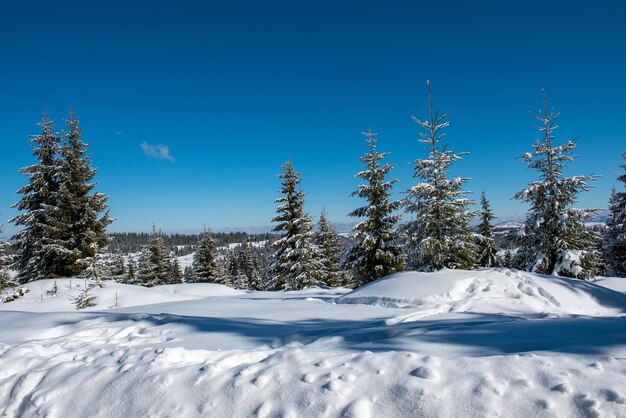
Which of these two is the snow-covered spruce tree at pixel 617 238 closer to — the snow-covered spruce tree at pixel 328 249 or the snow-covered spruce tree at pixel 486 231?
the snow-covered spruce tree at pixel 486 231

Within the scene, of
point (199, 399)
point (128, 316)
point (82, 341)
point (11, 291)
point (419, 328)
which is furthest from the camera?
point (11, 291)

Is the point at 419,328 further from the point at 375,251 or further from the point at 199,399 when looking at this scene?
the point at 375,251

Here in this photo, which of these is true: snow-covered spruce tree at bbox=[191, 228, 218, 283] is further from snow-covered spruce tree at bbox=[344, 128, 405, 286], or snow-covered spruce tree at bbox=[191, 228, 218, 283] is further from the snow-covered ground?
the snow-covered ground

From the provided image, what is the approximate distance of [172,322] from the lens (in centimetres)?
580

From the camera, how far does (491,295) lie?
729cm

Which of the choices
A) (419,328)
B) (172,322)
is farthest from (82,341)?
(419,328)

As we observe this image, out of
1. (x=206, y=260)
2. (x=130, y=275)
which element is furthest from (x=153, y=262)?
(x=130, y=275)

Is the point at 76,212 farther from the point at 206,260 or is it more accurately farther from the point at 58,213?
the point at 206,260

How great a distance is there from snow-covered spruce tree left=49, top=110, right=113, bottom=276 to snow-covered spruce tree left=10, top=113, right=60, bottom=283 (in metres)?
0.41

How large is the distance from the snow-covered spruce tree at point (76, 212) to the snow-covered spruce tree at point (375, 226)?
48.6 ft

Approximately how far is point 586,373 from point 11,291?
17.9 metres

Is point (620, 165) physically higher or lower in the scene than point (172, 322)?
higher

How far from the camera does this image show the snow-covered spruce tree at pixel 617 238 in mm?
20139

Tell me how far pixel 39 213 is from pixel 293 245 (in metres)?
14.9
